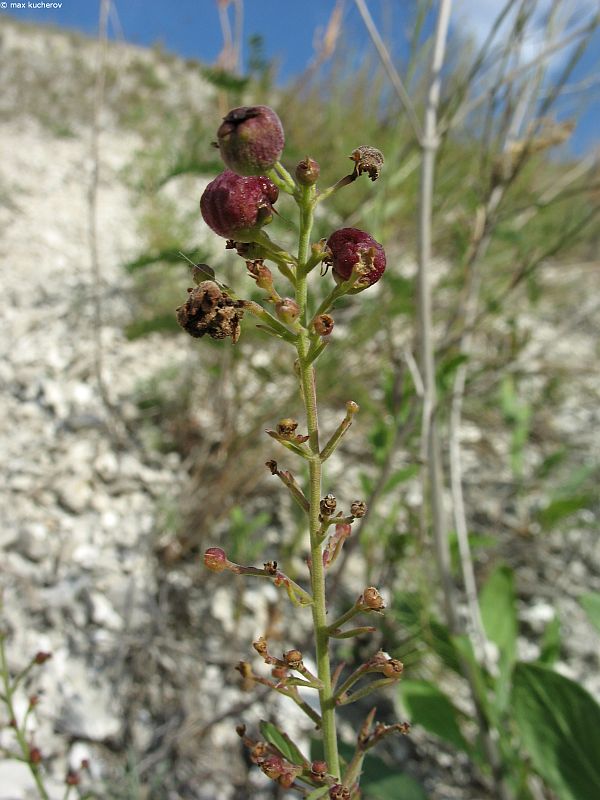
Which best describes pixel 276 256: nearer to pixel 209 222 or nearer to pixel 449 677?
pixel 209 222

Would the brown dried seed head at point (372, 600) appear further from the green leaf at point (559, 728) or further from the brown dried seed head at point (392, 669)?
the green leaf at point (559, 728)

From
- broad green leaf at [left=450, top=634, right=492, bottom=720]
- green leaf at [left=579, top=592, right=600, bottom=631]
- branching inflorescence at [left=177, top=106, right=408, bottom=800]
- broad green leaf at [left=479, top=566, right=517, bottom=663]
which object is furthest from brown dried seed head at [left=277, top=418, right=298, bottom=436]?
broad green leaf at [left=479, top=566, right=517, bottom=663]

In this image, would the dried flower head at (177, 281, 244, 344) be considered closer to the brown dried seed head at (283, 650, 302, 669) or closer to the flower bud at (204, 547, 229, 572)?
the flower bud at (204, 547, 229, 572)

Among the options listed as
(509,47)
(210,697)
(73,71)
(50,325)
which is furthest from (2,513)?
(73,71)

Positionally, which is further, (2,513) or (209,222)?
(2,513)

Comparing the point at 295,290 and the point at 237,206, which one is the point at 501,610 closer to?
the point at 295,290

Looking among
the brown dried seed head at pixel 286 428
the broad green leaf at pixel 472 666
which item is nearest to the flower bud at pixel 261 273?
the brown dried seed head at pixel 286 428

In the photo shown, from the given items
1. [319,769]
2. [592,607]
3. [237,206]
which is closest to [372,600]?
[319,769]
